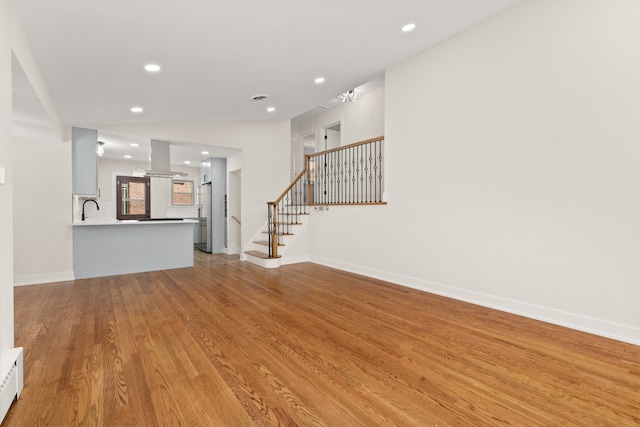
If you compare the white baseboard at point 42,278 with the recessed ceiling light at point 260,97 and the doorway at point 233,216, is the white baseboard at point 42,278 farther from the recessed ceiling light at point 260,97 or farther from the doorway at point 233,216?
the recessed ceiling light at point 260,97

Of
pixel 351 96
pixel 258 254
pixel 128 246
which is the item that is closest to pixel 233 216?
pixel 258 254

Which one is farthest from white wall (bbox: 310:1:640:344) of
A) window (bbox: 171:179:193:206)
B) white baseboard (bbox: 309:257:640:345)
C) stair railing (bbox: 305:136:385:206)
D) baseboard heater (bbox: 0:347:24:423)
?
window (bbox: 171:179:193:206)

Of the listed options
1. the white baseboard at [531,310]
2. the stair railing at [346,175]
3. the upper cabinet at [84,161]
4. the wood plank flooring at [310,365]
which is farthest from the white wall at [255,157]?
the white baseboard at [531,310]

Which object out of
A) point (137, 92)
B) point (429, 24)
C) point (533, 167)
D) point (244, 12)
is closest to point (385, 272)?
point (533, 167)

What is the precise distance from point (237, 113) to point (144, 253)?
3.11 meters

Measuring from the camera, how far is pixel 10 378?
1624mm

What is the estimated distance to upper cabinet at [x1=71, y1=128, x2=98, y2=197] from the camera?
15.7 ft

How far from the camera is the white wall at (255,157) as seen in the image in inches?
243

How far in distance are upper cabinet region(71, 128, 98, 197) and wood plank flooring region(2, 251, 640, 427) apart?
1.95 m

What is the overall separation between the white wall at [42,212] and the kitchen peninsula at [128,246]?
19 centimetres

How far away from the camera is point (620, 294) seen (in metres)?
2.52

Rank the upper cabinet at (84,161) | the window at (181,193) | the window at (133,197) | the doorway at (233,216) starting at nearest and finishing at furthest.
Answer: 1. the upper cabinet at (84,161)
2. the doorway at (233,216)
3. the window at (133,197)
4. the window at (181,193)

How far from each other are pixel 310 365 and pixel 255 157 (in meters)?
5.29

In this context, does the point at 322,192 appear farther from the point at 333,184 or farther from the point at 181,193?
the point at 181,193
